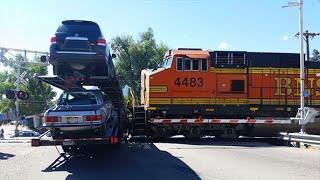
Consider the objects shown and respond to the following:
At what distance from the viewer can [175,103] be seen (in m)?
23.8

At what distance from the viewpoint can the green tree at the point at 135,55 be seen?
60381 millimetres

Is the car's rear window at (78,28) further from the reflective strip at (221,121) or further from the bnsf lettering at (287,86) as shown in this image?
the bnsf lettering at (287,86)

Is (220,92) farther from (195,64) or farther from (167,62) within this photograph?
(167,62)

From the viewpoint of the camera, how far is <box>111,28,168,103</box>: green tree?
2377 inches

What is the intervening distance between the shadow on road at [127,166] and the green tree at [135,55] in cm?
4250

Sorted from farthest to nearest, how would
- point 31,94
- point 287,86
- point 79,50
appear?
point 31,94
point 287,86
point 79,50

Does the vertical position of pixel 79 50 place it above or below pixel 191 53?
Answer: below

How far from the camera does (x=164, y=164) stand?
45.0ft

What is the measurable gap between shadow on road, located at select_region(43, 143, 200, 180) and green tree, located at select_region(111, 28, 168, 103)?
42502 millimetres

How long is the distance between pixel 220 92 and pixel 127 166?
37.3 feet

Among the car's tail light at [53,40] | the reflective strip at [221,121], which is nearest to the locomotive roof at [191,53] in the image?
the reflective strip at [221,121]

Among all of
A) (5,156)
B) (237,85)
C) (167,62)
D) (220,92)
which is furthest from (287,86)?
(5,156)

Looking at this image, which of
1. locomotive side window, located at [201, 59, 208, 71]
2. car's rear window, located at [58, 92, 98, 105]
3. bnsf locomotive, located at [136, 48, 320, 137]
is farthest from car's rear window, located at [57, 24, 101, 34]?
locomotive side window, located at [201, 59, 208, 71]

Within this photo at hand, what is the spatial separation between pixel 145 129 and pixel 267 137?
20.6ft
